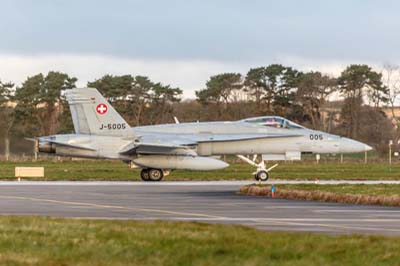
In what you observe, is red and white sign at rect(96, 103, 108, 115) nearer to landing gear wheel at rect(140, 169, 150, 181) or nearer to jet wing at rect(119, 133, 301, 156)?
jet wing at rect(119, 133, 301, 156)

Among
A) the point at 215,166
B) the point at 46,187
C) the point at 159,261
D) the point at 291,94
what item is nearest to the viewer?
the point at 159,261

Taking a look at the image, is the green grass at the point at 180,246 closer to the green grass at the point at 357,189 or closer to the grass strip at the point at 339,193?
the grass strip at the point at 339,193

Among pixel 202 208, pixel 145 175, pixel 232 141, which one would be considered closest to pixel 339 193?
pixel 202 208

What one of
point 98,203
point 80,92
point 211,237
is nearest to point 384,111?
point 80,92

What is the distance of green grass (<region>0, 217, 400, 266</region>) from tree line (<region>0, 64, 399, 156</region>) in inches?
2829

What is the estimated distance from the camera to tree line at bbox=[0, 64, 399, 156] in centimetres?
9231

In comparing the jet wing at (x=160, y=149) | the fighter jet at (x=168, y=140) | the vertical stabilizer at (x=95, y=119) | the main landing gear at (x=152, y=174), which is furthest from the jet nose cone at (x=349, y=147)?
the vertical stabilizer at (x=95, y=119)

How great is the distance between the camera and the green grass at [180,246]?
40.6 feet

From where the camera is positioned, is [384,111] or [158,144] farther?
[384,111]

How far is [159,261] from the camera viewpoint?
1234cm

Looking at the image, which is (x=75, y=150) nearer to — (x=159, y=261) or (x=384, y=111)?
(x=159, y=261)

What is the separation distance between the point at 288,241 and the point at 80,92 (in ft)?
99.5

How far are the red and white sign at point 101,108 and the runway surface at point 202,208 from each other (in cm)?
995

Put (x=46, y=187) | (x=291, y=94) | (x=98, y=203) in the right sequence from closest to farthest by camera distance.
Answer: (x=98, y=203), (x=46, y=187), (x=291, y=94)
